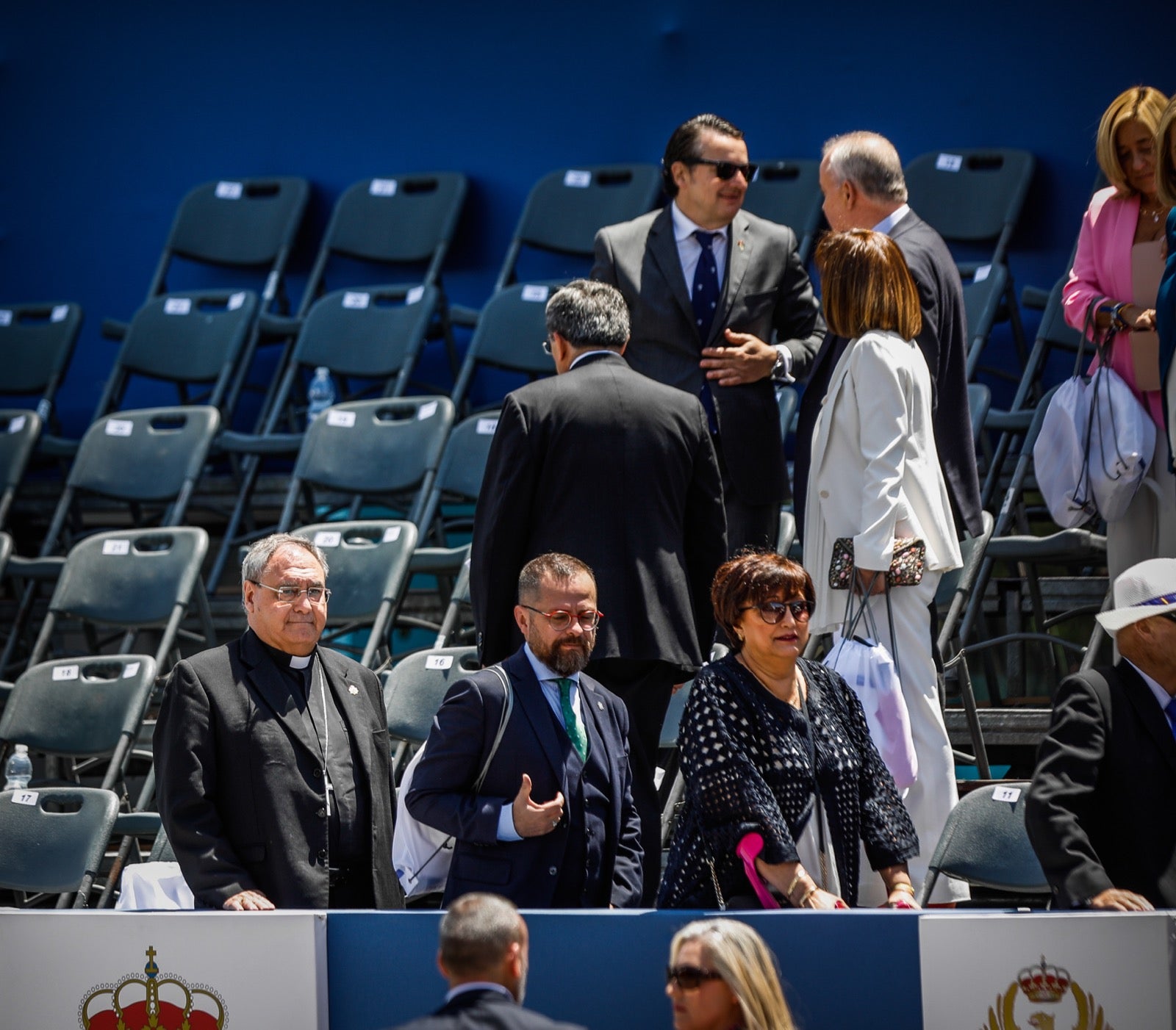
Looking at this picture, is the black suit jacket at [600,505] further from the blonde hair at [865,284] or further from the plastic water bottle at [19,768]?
the plastic water bottle at [19,768]

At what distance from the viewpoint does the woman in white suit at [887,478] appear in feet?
13.2

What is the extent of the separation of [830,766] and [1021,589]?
9.47 ft

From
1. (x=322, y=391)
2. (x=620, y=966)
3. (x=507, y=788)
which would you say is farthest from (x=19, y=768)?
(x=322, y=391)

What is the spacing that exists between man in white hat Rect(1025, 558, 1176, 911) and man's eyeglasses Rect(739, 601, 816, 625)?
1.64 feet

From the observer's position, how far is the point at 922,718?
13.3 feet

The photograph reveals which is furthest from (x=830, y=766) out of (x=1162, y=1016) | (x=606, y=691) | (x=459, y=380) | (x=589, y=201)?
(x=589, y=201)

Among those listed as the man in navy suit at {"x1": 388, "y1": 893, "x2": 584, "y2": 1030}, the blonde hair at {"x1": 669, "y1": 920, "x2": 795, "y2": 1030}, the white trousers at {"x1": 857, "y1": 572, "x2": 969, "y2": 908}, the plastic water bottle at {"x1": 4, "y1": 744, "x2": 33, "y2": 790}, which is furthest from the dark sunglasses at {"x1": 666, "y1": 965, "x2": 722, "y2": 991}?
the plastic water bottle at {"x1": 4, "y1": 744, "x2": 33, "y2": 790}

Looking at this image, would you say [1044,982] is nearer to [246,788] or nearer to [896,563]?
[896,563]

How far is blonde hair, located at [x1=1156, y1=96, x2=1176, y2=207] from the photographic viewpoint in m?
3.90

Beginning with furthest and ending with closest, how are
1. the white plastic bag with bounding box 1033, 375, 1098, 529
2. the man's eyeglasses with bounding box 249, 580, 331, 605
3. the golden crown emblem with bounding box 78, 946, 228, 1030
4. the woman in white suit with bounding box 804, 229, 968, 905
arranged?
the white plastic bag with bounding box 1033, 375, 1098, 529
the woman in white suit with bounding box 804, 229, 968, 905
the man's eyeglasses with bounding box 249, 580, 331, 605
the golden crown emblem with bounding box 78, 946, 228, 1030

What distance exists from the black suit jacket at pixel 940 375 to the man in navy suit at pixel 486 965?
201cm

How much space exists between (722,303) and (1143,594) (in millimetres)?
1693

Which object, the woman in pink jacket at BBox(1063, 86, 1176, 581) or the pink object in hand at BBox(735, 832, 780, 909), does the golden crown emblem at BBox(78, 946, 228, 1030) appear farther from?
the woman in pink jacket at BBox(1063, 86, 1176, 581)

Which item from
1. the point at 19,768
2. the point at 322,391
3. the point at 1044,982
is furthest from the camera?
the point at 322,391
